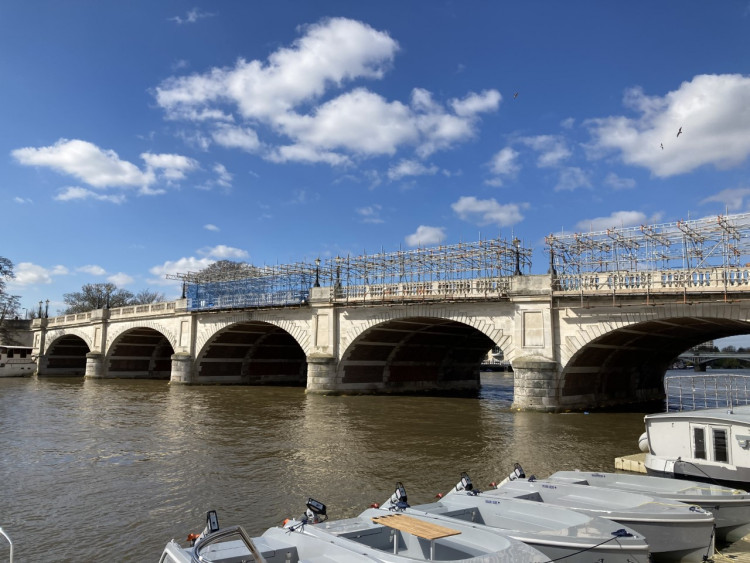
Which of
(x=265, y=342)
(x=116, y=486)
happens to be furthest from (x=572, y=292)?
(x=265, y=342)

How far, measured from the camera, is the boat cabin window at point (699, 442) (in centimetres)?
1377

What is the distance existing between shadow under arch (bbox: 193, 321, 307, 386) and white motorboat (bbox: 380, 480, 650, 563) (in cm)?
3773

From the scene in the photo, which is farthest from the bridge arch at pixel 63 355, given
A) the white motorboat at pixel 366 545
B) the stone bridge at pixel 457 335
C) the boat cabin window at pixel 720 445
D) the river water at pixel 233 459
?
the boat cabin window at pixel 720 445

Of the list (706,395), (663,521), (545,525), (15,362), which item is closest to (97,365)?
(15,362)

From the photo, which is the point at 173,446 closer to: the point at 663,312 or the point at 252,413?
the point at 252,413

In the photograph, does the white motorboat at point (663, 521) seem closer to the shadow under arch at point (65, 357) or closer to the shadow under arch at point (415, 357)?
the shadow under arch at point (415, 357)

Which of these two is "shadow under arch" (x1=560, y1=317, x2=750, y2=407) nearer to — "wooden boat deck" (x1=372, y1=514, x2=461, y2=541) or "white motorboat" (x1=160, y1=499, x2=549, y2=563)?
"wooden boat deck" (x1=372, y1=514, x2=461, y2=541)

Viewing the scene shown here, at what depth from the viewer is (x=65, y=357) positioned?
257 feet

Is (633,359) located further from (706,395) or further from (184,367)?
(184,367)

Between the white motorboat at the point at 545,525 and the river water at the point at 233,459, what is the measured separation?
3.47 m

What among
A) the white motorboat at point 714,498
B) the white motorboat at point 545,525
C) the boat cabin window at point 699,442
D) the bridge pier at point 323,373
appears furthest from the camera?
the bridge pier at point 323,373

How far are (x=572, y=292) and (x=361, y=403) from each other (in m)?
14.8

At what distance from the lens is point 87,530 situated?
11891 mm

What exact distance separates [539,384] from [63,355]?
70551 mm
